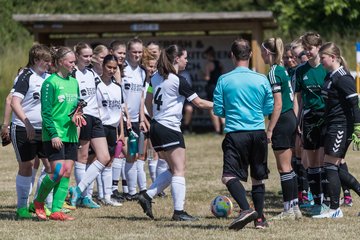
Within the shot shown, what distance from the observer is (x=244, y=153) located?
8883 millimetres

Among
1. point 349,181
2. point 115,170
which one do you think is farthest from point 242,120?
point 115,170

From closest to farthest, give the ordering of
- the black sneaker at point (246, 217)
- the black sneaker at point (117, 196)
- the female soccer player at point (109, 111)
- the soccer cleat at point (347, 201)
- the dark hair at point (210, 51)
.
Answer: the black sneaker at point (246, 217)
the soccer cleat at point (347, 201)
the female soccer player at point (109, 111)
the black sneaker at point (117, 196)
the dark hair at point (210, 51)

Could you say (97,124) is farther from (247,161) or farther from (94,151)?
(247,161)

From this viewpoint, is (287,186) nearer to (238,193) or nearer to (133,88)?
(238,193)

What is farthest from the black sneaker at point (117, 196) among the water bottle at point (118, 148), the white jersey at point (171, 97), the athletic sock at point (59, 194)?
the white jersey at point (171, 97)

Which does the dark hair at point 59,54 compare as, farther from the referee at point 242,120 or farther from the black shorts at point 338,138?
the black shorts at point 338,138

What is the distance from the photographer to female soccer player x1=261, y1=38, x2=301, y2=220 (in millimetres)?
9648

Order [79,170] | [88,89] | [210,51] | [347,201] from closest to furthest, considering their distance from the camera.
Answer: [88,89], [347,201], [79,170], [210,51]

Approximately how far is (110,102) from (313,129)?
257cm

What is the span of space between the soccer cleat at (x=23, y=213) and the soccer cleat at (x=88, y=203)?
115cm

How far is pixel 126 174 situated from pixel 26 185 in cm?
227

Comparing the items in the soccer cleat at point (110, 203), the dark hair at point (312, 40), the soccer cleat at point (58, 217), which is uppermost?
the dark hair at point (312, 40)

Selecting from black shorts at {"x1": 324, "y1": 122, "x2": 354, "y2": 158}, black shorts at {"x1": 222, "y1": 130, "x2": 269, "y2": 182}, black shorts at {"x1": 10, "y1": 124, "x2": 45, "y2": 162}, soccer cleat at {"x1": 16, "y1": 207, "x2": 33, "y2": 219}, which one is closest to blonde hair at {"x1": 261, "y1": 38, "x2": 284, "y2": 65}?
black shorts at {"x1": 324, "y1": 122, "x2": 354, "y2": 158}

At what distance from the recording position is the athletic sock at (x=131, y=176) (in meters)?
12.0
